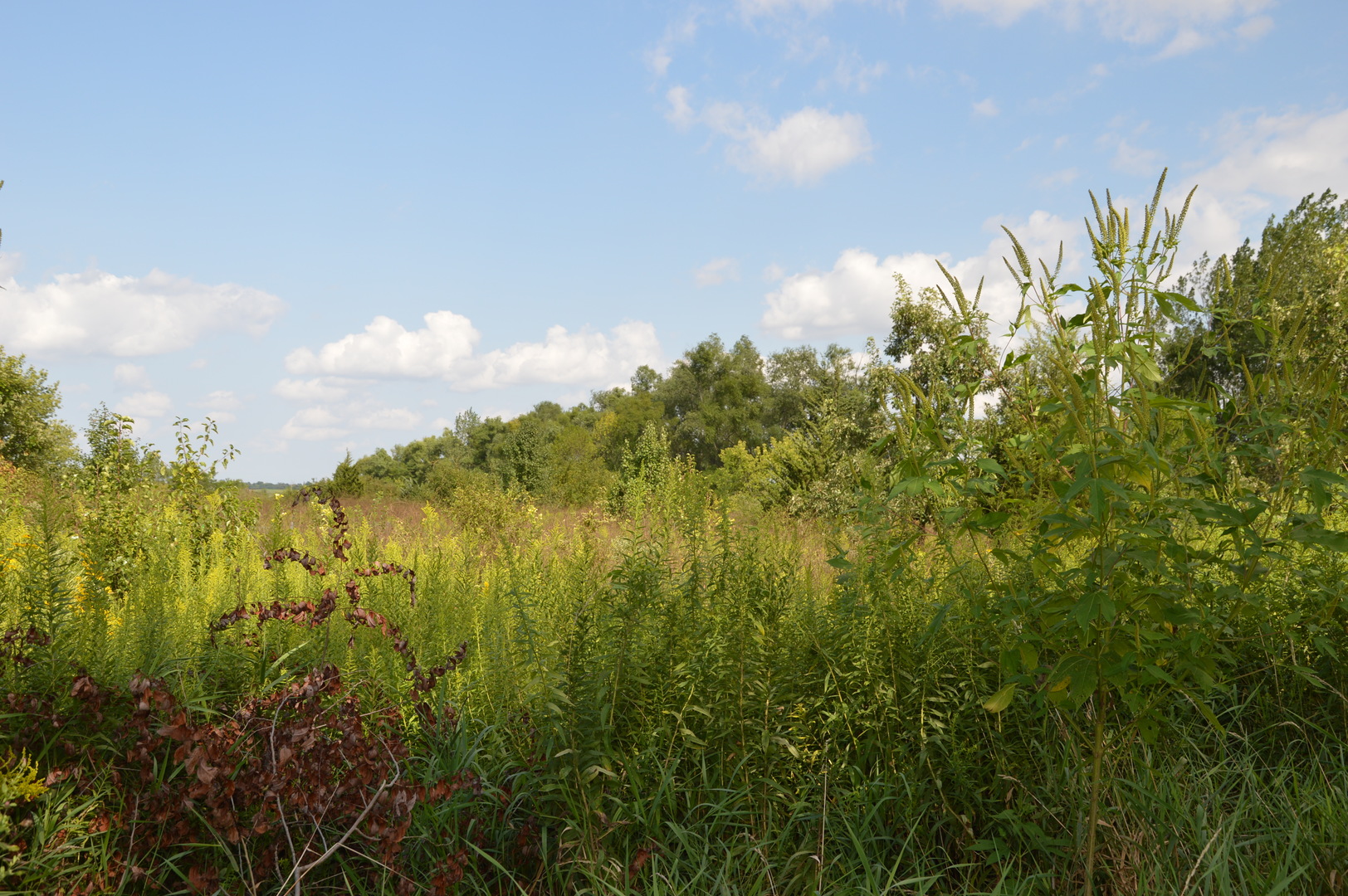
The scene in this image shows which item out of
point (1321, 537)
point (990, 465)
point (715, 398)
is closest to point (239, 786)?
point (990, 465)

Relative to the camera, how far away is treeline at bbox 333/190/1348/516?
2574 mm

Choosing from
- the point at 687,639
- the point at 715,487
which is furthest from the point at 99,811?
the point at 715,487

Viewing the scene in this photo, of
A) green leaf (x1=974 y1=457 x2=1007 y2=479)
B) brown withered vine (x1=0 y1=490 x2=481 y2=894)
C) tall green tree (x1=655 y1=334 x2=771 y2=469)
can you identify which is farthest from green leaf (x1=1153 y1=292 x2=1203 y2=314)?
tall green tree (x1=655 y1=334 x2=771 y2=469)

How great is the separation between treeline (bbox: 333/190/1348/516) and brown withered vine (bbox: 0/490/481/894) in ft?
5.53

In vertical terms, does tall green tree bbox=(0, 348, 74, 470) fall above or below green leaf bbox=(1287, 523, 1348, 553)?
Result: above

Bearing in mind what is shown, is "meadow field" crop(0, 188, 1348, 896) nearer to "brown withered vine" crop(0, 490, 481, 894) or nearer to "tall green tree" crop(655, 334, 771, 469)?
"brown withered vine" crop(0, 490, 481, 894)

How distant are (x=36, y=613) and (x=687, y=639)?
2389mm

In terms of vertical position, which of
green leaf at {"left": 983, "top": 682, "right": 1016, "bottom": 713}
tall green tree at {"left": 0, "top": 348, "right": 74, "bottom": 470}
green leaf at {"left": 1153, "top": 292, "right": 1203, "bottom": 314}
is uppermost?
tall green tree at {"left": 0, "top": 348, "right": 74, "bottom": 470}

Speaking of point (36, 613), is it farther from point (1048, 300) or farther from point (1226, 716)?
point (1226, 716)

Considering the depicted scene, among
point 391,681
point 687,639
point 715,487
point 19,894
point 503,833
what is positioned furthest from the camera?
point 715,487

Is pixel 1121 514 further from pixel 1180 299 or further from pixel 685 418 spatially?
pixel 685 418

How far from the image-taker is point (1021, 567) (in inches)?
125

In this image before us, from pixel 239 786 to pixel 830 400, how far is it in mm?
8327

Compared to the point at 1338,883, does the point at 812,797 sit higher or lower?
higher
